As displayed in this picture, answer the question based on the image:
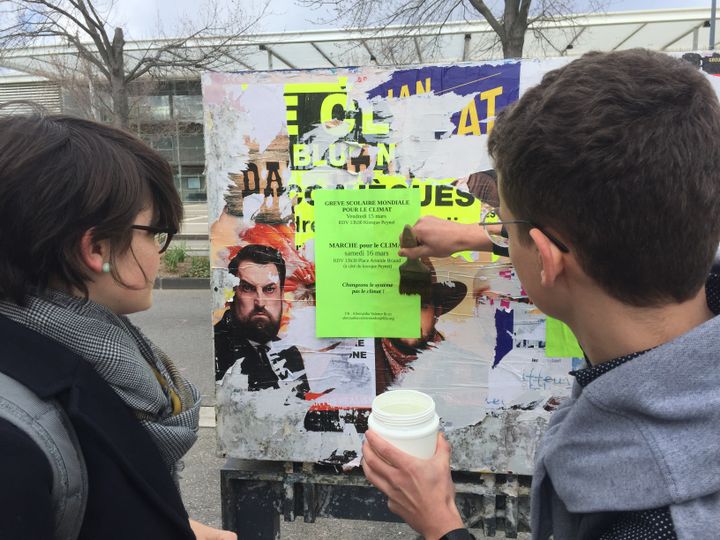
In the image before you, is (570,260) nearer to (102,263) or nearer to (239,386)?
(102,263)

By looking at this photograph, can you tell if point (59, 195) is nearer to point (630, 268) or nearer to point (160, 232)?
point (160, 232)

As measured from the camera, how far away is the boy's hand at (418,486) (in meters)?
1.05

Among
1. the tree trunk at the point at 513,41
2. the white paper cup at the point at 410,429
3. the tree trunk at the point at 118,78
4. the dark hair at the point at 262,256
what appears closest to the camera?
the white paper cup at the point at 410,429

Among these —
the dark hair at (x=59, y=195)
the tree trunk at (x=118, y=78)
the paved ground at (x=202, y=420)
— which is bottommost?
the paved ground at (x=202, y=420)

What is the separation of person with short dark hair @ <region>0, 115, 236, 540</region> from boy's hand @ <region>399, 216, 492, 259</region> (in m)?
0.75

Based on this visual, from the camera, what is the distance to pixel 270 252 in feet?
5.50

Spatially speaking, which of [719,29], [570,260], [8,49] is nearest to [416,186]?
[570,260]

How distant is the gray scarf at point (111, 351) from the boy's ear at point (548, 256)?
2.85ft

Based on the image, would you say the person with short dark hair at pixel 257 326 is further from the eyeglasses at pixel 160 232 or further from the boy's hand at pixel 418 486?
the boy's hand at pixel 418 486

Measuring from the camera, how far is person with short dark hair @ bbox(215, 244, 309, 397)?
1.69 meters

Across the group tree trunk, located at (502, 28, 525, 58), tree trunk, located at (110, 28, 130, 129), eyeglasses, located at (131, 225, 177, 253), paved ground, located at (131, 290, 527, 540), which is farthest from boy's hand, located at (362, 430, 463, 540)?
tree trunk, located at (110, 28, 130, 129)

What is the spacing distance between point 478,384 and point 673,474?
962mm

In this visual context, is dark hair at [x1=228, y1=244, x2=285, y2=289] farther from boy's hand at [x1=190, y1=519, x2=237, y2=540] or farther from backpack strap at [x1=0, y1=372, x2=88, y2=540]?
backpack strap at [x1=0, y1=372, x2=88, y2=540]

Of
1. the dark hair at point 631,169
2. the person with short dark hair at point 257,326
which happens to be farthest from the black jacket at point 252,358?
the dark hair at point 631,169
